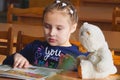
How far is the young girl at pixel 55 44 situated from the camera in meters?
1.27

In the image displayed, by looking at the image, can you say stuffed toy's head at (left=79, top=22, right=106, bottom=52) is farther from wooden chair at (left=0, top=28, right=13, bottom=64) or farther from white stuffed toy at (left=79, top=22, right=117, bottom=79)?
wooden chair at (left=0, top=28, right=13, bottom=64)

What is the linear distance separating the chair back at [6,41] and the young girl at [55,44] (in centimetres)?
37

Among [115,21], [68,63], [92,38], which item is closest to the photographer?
[92,38]

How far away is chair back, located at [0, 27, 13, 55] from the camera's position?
1.86m

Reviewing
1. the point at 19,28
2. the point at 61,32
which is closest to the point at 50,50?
the point at 61,32

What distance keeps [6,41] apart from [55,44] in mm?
679

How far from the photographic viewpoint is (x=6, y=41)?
2.02 m

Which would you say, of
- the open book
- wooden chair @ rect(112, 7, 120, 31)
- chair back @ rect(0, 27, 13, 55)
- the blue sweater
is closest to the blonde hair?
the blue sweater

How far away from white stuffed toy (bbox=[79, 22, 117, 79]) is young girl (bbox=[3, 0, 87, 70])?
15cm

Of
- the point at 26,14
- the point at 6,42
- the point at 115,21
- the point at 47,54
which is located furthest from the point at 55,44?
the point at 26,14

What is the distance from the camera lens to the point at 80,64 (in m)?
1.10

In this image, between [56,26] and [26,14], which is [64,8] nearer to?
[56,26]

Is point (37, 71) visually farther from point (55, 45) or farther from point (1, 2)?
point (1, 2)

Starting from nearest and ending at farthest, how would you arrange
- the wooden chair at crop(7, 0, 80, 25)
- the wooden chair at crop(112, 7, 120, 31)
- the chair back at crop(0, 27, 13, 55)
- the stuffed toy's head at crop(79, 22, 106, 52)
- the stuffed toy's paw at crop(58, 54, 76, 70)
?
the stuffed toy's head at crop(79, 22, 106, 52), the stuffed toy's paw at crop(58, 54, 76, 70), the chair back at crop(0, 27, 13, 55), the wooden chair at crop(112, 7, 120, 31), the wooden chair at crop(7, 0, 80, 25)
